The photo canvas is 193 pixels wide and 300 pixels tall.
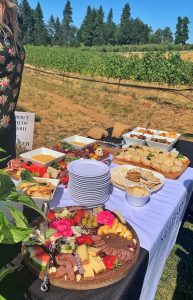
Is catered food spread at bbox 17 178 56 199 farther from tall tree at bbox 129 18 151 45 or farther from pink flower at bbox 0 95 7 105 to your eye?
tall tree at bbox 129 18 151 45

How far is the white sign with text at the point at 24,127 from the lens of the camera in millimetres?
3544

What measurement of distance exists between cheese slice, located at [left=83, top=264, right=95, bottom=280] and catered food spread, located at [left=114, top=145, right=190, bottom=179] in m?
1.45

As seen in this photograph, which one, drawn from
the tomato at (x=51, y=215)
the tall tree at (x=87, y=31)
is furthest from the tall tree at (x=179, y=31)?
the tomato at (x=51, y=215)

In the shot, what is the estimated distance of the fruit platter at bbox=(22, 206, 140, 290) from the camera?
1.33 meters

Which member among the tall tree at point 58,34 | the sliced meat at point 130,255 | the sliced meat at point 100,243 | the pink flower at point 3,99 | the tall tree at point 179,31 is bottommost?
the sliced meat at point 130,255

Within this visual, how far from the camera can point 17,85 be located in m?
2.53

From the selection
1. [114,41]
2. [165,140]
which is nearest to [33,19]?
[114,41]

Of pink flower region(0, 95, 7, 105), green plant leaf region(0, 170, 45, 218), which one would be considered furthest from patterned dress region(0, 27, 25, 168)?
green plant leaf region(0, 170, 45, 218)

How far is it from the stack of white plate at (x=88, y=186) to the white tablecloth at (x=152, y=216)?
7cm

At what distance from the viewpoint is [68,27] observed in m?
109

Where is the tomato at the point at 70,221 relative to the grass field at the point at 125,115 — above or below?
above

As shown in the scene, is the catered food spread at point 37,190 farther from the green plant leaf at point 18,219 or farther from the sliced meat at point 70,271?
the green plant leaf at point 18,219

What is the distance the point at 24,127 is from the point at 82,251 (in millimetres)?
2447

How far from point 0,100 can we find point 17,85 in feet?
0.83
